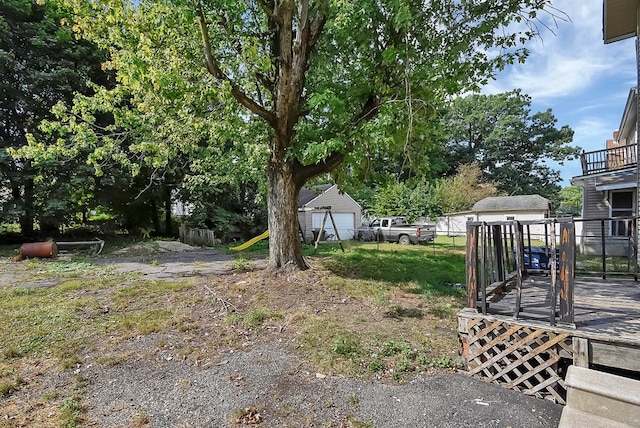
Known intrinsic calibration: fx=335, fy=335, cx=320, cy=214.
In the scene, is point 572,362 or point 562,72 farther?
point 562,72

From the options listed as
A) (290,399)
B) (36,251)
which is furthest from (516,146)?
(36,251)

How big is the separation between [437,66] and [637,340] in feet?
17.6

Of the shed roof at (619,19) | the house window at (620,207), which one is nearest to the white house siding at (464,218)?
the house window at (620,207)

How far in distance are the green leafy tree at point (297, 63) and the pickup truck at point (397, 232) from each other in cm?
1191

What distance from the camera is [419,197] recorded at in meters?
26.2

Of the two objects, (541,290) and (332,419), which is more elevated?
(541,290)

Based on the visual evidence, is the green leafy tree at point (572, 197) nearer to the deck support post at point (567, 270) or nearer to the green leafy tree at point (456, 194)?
the green leafy tree at point (456, 194)

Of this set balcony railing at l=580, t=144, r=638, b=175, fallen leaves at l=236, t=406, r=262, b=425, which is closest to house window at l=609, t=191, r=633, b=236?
balcony railing at l=580, t=144, r=638, b=175

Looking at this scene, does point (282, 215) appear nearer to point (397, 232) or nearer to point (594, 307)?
point (594, 307)

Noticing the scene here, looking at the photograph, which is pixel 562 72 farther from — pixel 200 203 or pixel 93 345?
pixel 200 203

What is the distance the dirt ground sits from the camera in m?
2.83

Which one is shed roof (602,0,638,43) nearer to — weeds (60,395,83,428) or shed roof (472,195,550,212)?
weeds (60,395,83,428)

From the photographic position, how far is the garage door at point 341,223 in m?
20.5

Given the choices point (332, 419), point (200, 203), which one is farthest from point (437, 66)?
point (200, 203)
